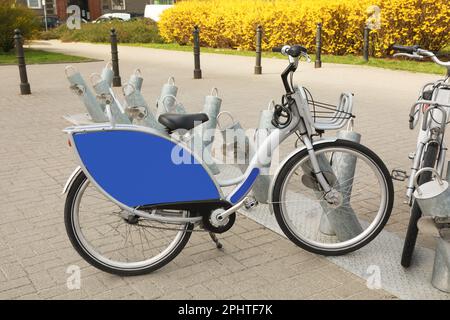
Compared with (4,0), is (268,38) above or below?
below

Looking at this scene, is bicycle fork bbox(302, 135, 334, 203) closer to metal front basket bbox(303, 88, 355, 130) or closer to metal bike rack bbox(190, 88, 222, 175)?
metal front basket bbox(303, 88, 355, 130)

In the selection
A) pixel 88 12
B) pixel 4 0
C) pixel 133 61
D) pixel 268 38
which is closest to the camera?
pixel 133 61

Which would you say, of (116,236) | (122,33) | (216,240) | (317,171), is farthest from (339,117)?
(122,33)

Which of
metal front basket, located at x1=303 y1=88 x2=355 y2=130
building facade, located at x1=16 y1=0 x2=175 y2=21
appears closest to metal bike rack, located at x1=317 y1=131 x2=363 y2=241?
metal front basket, located at x1=303 y1=88 x2=355 y2=130

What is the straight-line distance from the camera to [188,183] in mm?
3168

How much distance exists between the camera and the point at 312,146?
10.7 feet

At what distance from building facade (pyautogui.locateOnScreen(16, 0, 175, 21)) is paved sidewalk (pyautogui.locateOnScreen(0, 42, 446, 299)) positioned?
133 ft

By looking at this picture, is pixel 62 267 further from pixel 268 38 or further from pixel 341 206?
pixel 268 38

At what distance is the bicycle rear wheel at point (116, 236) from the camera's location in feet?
10.3

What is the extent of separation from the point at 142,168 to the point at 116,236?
95 cm

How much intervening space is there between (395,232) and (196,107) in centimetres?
555

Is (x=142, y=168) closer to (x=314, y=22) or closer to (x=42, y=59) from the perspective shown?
(x=314, y=22)

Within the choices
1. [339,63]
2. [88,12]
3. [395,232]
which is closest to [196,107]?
[395,232]

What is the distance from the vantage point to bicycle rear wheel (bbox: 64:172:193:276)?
10.3 ft
